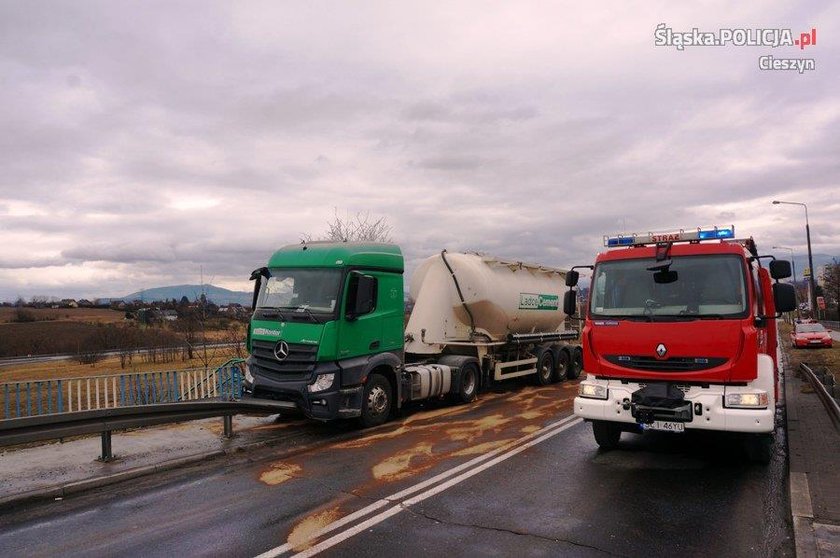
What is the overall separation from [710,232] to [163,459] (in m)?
7.82

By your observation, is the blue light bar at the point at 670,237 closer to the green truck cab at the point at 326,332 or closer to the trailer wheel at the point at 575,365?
the green truck cab at the point at 326,332

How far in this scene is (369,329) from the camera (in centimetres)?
989

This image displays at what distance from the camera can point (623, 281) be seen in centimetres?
759

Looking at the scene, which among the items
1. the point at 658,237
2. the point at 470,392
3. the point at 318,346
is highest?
the point at 658,237

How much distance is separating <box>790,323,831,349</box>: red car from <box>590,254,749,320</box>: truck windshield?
1146 inches

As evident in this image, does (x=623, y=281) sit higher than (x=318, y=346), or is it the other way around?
(x=623, y=281)

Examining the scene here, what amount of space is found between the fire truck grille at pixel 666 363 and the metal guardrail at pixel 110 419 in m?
5.11

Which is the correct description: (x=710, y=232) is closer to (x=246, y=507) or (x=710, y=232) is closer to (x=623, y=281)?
(x=623, y=281)

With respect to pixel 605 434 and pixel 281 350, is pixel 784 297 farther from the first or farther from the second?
pixel 281 350

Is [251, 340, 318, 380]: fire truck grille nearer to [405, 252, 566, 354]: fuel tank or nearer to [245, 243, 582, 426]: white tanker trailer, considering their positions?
[245, 243, 582, 426]: white tanker trailer

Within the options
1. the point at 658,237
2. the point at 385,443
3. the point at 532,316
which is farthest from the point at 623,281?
the point at 532,316

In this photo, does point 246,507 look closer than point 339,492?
Yes

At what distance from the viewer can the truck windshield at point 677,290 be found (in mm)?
6828

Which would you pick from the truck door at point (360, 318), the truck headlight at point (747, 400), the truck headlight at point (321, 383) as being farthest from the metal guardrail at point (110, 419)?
the truck headlight at point (747, 400)
